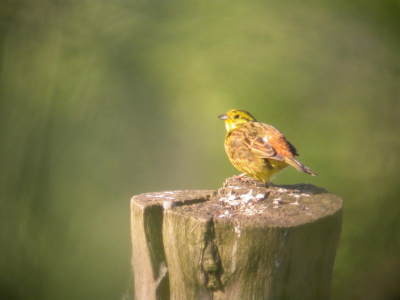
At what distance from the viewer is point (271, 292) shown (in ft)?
6.06

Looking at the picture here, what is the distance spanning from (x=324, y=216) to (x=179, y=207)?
27.9 inches

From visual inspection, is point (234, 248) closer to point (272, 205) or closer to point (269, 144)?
point (272, 205)

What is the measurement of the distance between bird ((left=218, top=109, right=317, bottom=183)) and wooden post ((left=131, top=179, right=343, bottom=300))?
31.0 inches

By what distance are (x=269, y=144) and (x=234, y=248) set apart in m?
1.41

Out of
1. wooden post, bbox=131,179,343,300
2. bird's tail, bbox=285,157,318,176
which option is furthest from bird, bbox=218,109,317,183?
wooden post, bbox=131,179,343,300

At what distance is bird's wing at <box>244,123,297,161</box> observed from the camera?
9.97ft

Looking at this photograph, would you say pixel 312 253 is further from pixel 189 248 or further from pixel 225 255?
pixel 189 248

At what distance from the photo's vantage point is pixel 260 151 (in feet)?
10.1

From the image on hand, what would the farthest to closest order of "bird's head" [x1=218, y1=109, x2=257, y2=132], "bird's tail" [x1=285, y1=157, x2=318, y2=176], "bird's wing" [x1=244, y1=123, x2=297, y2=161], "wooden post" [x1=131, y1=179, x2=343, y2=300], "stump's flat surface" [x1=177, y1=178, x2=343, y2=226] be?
"bird's head" [x1=218, y1=109, x2=257, y2=132] < "bird's wing" [x1=244, y1=123, x2=297, y2=161] < "bird's tail" [x1=285, y1=157, x2=318, y2=176] < "stump's flat surface" [x1=177, y1=178, x2=343, y2=226] < "wooden post" [x1=131, y1=179, x2=343, y2=300]

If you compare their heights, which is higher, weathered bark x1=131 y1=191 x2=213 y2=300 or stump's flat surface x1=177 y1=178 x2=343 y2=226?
stump's flat surface x1=177 y1=178 x2=343 y2=226

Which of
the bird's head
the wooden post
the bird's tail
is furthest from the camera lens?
the bird's head

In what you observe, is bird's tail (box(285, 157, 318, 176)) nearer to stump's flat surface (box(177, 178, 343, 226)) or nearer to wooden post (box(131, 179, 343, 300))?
stump's flat surface (box(177, 178, 343, 226))

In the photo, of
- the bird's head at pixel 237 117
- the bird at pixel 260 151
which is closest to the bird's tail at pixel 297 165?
the bird at pixel 260 151

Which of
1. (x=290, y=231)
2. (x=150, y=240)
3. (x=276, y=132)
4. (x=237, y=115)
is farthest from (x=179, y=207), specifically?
(x=237, y=115)
